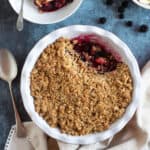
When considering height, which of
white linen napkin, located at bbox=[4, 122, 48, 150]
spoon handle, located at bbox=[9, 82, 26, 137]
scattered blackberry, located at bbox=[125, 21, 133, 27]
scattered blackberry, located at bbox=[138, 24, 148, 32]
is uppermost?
scattered blackberry, located at bbox=[125, 21, 133, 27]

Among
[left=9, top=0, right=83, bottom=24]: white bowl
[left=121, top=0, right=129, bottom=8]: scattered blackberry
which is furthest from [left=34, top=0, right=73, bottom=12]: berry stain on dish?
[left=121, top=0, right=129, bottom=8]: scattered blackberry

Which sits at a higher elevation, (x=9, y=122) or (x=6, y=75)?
(x=6, y=75)

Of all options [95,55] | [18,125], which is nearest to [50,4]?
[95,55]

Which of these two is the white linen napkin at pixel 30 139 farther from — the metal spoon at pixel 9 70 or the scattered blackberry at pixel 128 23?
the scattered blackberry at pixel 128 23

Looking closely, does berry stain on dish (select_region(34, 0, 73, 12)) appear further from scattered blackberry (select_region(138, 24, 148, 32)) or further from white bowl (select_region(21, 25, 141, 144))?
scattered blackberry (select_region(138, 24, 148, 32))

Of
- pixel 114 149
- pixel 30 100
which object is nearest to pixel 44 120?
pixel 30 100

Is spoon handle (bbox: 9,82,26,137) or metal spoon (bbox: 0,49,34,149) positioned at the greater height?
metal spoon (bbox: 0,49,34,149)

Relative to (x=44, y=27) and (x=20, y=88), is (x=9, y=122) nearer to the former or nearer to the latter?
(x=20, y=88)
